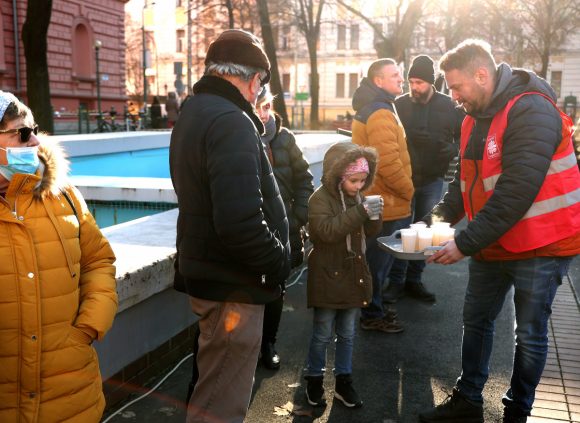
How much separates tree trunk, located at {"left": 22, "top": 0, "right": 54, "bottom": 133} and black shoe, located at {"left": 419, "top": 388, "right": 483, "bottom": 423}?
40.9ft

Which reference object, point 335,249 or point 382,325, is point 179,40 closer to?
point 382,325

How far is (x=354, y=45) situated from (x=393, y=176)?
2359 inches

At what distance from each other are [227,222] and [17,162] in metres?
0.78

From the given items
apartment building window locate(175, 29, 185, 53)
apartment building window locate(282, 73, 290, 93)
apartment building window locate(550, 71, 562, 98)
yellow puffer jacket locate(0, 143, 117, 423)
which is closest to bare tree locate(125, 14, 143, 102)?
apartment building window locate(175, 29, 185, 53)

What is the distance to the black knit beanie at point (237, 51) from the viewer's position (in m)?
2.69

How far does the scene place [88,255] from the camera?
2.58m

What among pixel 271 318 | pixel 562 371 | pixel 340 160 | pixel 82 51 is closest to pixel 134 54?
pixel 82 51

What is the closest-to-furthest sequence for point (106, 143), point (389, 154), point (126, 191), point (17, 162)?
point (17, 162), point (389, 154), point (126, 191), point (106, 143)

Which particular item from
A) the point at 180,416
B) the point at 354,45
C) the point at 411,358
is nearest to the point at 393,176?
the point at 411,358

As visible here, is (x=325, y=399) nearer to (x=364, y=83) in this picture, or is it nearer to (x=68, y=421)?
(x=68, y=421)

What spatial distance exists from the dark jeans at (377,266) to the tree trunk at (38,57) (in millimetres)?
10968

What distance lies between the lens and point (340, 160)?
3.83 metres

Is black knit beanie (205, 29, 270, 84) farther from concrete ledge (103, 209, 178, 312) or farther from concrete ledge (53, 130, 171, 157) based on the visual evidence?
concrete ledge (53, 130, 171, 157)

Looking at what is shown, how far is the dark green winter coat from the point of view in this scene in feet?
12.4
